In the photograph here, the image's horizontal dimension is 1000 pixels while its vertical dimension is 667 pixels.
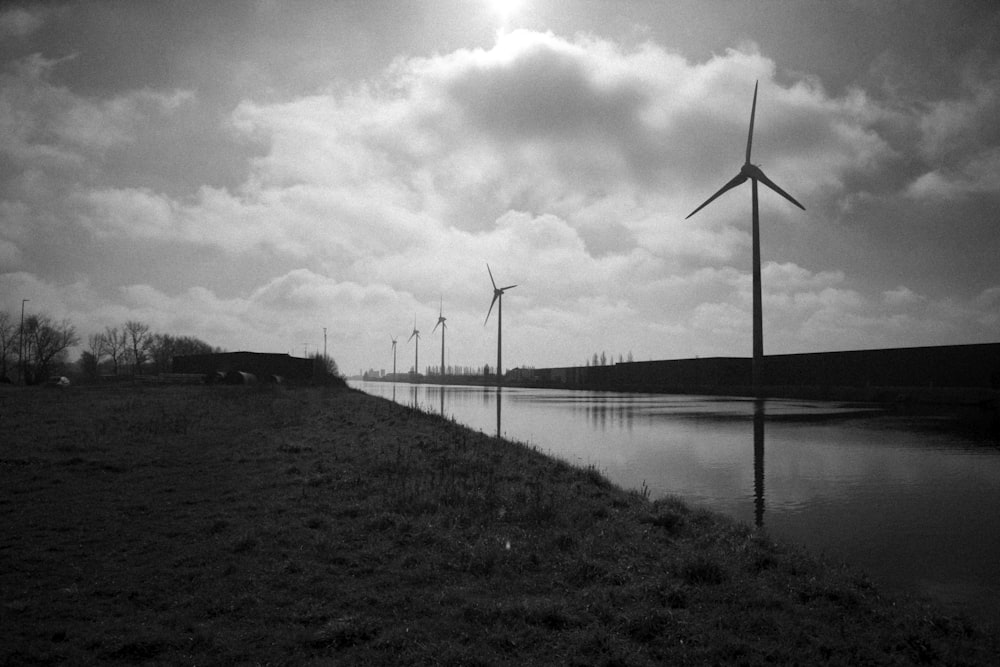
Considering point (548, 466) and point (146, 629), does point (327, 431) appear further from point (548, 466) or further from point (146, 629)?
point (146, 629)

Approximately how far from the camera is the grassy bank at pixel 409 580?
5.61m

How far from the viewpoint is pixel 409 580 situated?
7312 mm

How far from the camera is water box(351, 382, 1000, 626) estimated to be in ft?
29.8

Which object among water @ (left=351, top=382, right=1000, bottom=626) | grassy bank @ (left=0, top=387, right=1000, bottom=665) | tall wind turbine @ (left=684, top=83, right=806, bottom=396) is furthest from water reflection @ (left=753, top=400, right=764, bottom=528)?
tall wind turbine @ (left=684, top=83, right=806, bottom=396)

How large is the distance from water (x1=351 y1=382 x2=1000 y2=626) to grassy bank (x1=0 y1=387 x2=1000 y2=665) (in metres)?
1.60

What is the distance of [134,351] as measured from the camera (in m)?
134

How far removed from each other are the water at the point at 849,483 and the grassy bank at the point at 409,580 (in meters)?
1.60

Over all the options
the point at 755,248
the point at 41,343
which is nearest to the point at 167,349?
the point at 41,343

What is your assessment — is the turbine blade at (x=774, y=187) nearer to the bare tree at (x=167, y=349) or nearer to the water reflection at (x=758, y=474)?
the water reflection at (x=758, y=474)

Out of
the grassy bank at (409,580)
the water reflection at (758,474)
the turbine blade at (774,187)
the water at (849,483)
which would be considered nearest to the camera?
the grassy bank at (409,580)

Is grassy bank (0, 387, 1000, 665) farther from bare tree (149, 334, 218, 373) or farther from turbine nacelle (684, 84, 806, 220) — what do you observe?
bare tree (149, 334, 218, 373)

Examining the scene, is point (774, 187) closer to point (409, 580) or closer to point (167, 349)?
point (409, 580)

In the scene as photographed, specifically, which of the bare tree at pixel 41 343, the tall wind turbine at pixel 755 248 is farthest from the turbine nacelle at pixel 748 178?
the bare tree at pixel 41 343

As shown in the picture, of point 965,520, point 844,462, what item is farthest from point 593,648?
point 844,462
